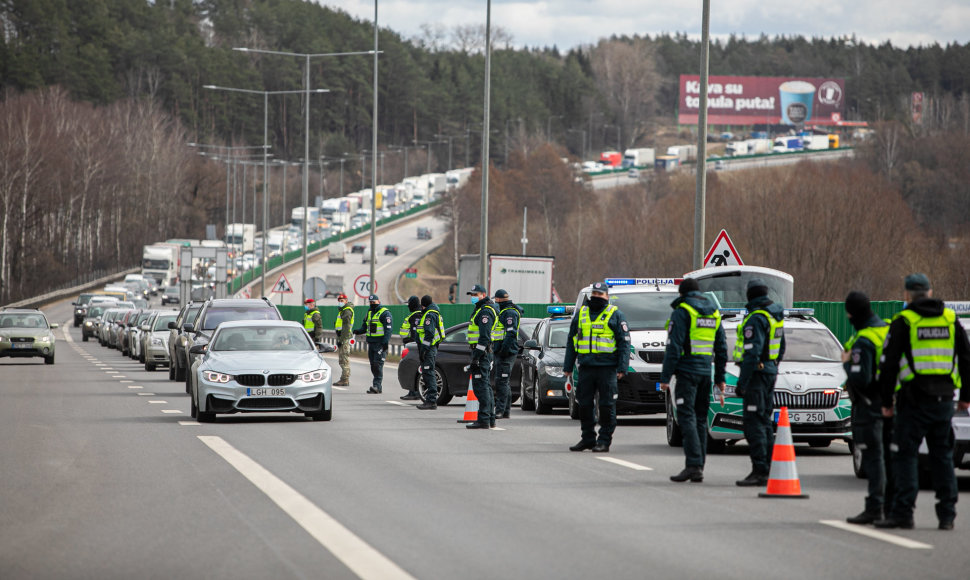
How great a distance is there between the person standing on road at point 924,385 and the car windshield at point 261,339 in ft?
39.1

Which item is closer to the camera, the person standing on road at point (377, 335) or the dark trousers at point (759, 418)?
the dark trousers at point (759, 418)

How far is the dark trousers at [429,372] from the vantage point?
23.7m

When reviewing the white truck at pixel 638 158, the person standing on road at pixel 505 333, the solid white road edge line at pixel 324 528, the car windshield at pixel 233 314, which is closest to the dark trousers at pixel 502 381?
the person standing on road at pixel 505 333

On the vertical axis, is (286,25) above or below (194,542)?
above

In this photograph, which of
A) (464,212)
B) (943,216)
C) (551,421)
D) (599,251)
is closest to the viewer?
(551,421)

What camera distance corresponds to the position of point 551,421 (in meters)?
21.6

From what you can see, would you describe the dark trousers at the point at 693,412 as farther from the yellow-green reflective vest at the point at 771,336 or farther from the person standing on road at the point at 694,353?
the yellow-green reflective vest at the point at 771,336

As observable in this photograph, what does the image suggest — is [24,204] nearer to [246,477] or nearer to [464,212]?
[464,212]

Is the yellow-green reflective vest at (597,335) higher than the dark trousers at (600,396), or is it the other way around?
the yellow-green reflective vest at (597,335)

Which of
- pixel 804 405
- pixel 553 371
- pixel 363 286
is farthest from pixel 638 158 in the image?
pixel 804 405

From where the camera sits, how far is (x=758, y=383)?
43.2ft

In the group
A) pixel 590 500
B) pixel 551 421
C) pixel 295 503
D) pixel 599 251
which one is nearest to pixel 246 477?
pixel 295 503

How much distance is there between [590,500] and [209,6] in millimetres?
176977

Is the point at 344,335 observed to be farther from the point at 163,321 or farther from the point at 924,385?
the point at 924,385
